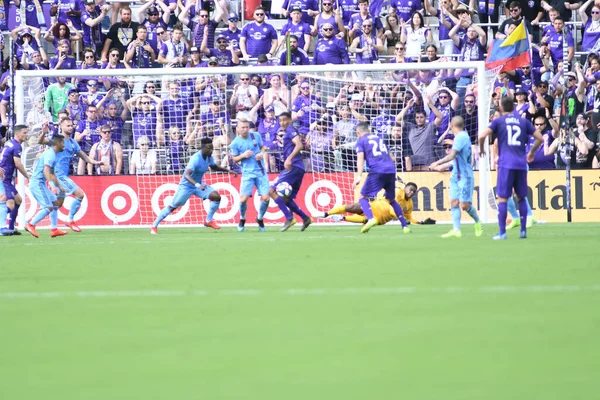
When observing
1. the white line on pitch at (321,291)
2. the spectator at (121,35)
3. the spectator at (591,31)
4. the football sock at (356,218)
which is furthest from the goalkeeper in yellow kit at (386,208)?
the white line on pitch at (321,291)

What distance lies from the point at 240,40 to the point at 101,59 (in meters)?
3.38

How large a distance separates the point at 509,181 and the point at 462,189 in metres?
1.31

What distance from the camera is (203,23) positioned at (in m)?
26.3

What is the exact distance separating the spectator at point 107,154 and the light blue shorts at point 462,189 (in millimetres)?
9024

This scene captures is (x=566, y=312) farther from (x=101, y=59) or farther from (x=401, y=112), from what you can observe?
(x=101, y=59)

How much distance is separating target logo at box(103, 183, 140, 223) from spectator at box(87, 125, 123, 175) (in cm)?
37

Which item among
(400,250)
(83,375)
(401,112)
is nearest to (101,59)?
(401,112)

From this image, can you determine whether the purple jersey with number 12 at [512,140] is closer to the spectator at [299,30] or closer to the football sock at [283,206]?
the football sock at [283,206]

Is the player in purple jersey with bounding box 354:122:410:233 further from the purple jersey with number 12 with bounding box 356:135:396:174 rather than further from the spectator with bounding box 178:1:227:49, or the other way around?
the spectator with bounding box 178:1:227:49

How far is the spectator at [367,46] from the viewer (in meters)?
25.6

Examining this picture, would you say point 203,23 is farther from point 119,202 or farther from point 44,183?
point 44,183

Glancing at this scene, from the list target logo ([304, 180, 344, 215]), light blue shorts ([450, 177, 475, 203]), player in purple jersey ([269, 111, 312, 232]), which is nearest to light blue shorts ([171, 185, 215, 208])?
player in purple jersey ([269, 111, 312, 232])

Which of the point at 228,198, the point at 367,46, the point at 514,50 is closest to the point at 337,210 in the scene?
the point at 228,198

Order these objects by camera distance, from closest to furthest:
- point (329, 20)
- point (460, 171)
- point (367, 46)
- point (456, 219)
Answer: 1. point (456, 219)
2. point (460, 171)
3. point (367, 46)
4. point (329, 20)
